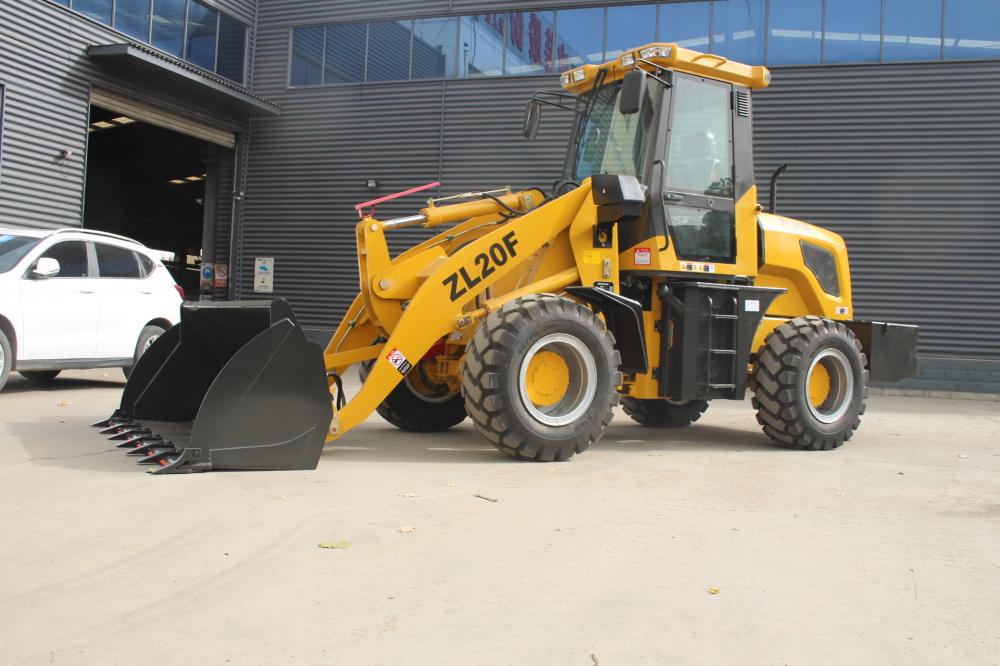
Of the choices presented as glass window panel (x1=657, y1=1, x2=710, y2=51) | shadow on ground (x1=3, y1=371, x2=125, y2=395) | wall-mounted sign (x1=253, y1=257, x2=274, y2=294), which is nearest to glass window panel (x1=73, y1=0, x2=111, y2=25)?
wall-mounted sign (x1=253, y1=257, x2=274, y2=294)

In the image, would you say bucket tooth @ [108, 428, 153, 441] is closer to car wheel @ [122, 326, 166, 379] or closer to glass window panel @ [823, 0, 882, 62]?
car wheel @ [122, 326, 166, 379]

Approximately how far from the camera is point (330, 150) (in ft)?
67.6

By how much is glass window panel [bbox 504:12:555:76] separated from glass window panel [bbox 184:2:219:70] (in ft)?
21.4

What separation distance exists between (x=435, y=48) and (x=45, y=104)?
8.09 meters

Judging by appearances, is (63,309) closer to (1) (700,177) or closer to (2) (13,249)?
(2) (13,249)

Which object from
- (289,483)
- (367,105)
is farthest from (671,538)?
(367,105)

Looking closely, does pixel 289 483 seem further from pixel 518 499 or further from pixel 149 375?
pixel 149 375

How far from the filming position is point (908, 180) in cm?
1741

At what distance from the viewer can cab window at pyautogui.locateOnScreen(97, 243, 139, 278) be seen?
36.7ft

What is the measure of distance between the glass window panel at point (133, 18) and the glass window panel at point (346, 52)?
4.22 metres

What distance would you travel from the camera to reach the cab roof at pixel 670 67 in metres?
7.80

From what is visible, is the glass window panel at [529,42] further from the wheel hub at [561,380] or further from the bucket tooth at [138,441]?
the bucket tooth at [138,441]

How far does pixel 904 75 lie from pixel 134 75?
48.9ft

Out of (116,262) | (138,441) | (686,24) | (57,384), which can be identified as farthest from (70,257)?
(686,24)
